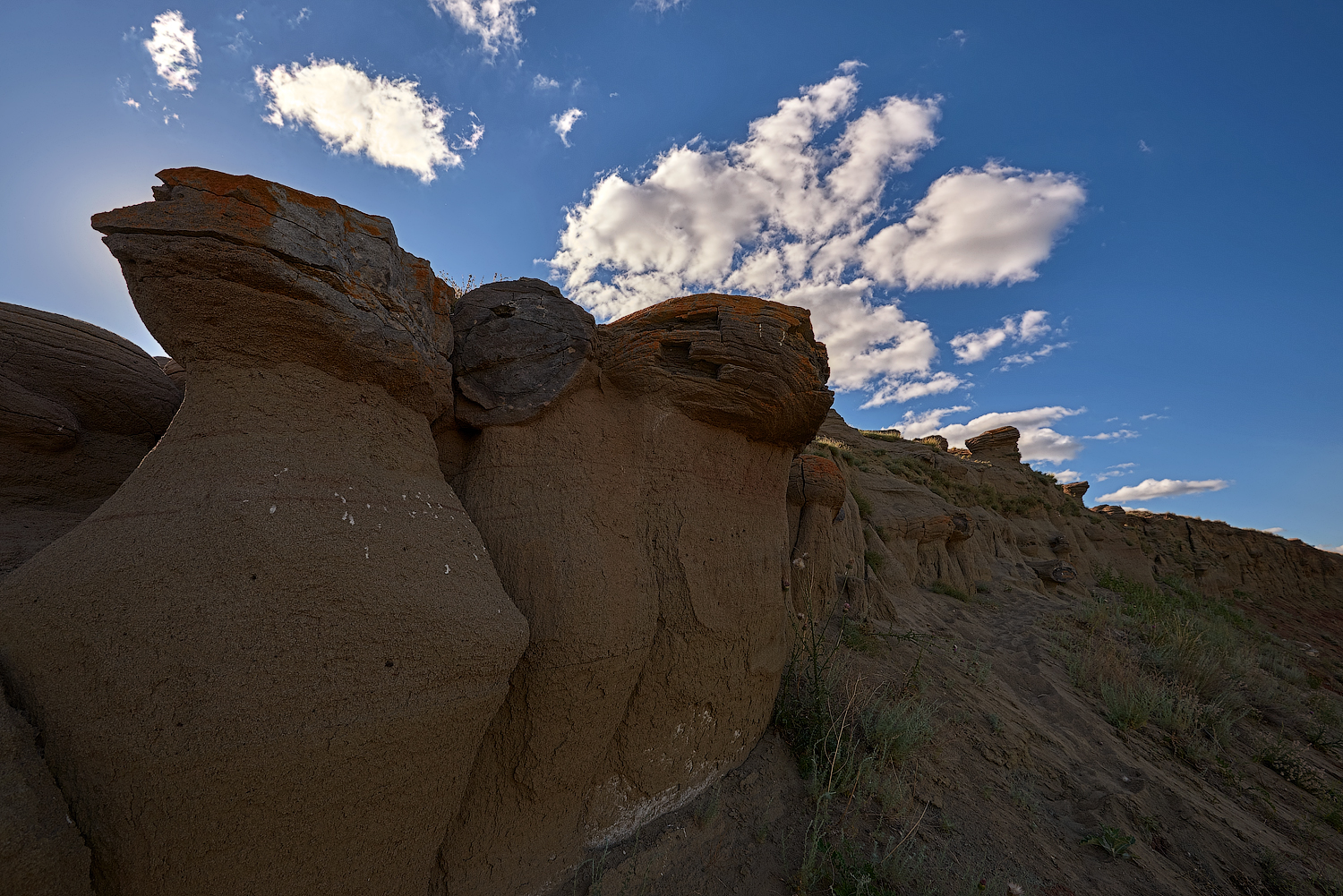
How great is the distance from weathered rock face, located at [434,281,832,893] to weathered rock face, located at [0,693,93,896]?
1269 mm

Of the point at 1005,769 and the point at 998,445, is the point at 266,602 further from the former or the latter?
the point at 998,445

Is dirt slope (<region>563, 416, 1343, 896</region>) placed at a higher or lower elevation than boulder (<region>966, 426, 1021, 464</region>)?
lower

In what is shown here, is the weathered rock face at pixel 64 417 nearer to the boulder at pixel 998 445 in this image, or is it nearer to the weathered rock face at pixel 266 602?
the weathered rock face at pixel 266 602

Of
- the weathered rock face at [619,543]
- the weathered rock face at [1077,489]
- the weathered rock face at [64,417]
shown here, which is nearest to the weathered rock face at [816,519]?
the weathered rock face at [619,543]

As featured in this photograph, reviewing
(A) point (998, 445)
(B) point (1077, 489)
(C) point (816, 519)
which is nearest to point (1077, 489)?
(B) point (1077, 489)

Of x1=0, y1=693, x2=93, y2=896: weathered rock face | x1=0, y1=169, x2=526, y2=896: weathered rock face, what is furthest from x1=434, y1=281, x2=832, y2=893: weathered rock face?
x1=0, y1=693, x2=93, y2=896: weathered rock face

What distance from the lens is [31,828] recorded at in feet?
4.54

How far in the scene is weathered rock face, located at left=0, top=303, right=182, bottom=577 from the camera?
2559 millimetres

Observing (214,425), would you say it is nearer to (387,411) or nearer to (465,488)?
(387,411)

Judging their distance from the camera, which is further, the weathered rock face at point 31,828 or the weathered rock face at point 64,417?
the weathered rock face at point 64,417

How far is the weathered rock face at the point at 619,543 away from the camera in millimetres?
2559

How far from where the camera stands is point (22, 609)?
5.61ft

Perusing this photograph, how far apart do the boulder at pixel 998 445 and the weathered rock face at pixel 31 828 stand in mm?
27285

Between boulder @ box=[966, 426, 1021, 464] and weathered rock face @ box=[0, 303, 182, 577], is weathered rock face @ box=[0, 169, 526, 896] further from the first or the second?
boulder @ box=[966, 426, 1021, 464]
